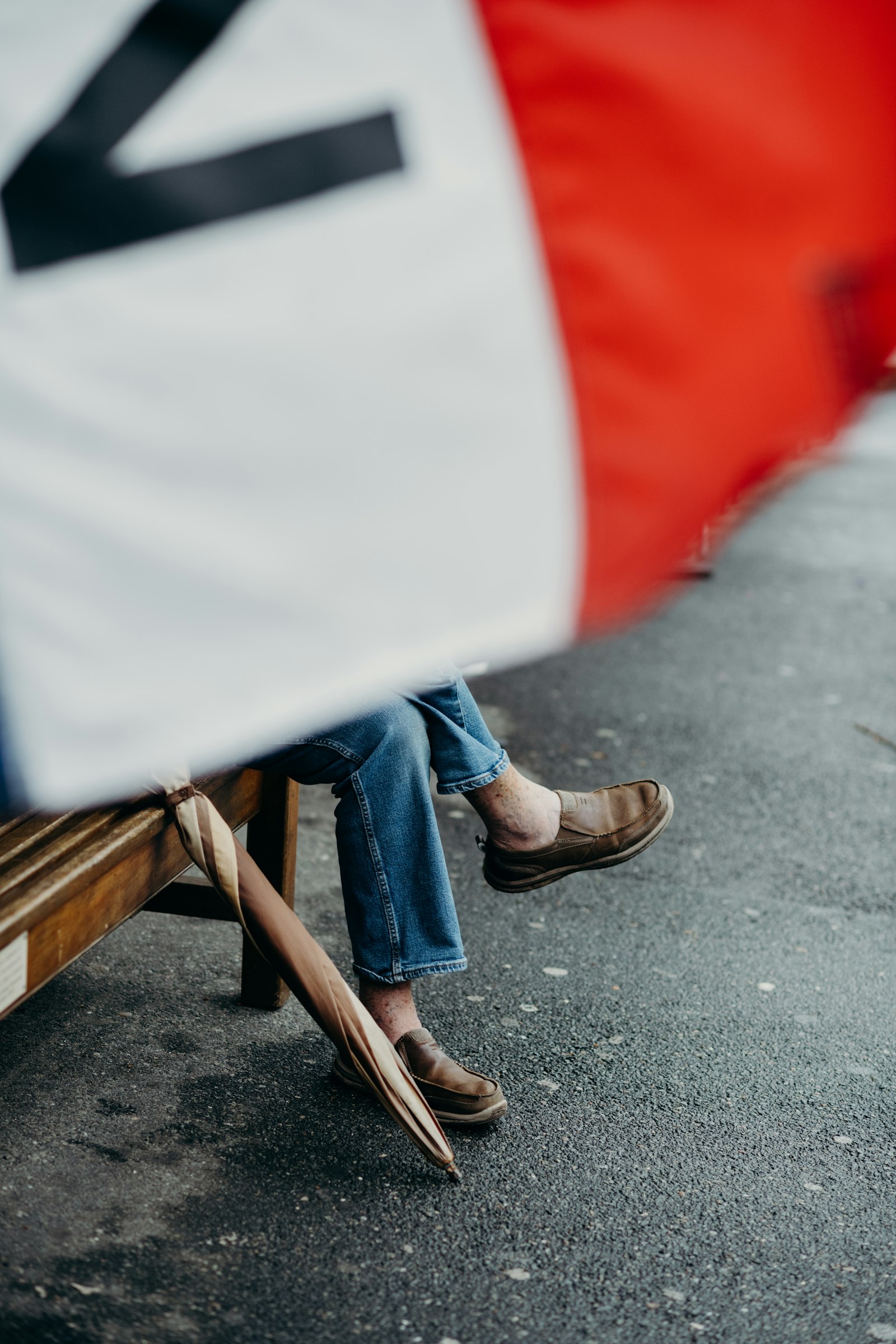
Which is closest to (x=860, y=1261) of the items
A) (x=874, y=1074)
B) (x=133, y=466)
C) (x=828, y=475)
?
(x=874, y=1074)

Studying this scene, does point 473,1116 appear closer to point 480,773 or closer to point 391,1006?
point 391,1006

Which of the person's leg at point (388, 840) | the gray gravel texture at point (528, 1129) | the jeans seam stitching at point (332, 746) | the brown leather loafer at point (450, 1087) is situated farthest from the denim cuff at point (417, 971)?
the jeans seam stitching at point (332, 746)

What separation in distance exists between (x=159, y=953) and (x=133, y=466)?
2.13 m

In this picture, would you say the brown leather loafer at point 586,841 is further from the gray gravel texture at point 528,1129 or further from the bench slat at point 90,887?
the bench slat at point 90,887

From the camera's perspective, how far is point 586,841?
8.59 feet

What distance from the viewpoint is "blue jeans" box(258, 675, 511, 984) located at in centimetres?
222

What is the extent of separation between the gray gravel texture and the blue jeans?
1.08 feet

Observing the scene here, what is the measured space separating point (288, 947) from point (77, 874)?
0.38 metres

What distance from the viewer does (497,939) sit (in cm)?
306

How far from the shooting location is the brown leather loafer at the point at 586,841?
2600mm

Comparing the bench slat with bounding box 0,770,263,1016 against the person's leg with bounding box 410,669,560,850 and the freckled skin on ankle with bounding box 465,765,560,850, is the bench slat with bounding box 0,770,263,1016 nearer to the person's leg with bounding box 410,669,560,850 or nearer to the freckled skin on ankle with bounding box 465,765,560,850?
the person's leg with bounding box 410,669,560,850

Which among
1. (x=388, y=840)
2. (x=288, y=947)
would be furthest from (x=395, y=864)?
(x=288, y=947)

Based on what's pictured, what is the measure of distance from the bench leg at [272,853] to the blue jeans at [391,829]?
258 millimetres

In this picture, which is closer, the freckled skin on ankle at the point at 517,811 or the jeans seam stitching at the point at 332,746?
the jeans seam stitching at the point at 332,746
